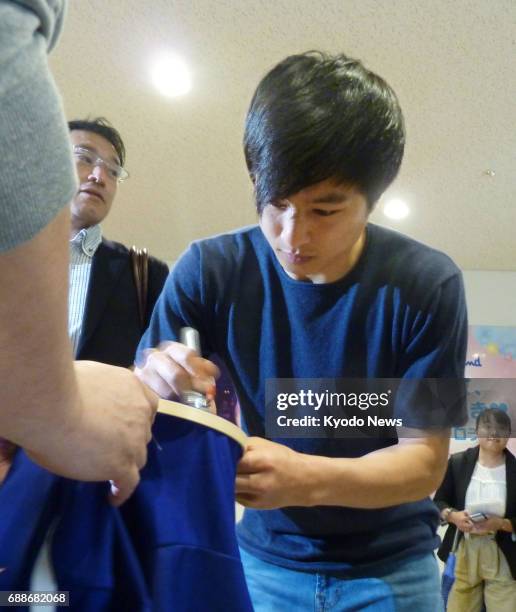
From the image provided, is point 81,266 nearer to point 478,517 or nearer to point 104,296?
point 104,296

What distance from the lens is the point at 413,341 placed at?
696 mm

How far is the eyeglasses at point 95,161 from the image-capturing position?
3.94 feet

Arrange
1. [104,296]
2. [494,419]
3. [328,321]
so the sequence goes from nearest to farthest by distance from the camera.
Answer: [328,321]
[104,296]
[494,419]

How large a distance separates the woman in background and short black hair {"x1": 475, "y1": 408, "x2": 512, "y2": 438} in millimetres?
365

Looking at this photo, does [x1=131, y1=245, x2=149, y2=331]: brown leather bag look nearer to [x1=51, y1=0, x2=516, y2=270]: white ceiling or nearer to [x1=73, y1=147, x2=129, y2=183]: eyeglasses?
[x1=73, y1=147, x2=129, y2=183]: eyeglasses

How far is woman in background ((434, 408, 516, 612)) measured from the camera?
184 cm

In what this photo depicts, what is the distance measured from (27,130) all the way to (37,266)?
5 cm

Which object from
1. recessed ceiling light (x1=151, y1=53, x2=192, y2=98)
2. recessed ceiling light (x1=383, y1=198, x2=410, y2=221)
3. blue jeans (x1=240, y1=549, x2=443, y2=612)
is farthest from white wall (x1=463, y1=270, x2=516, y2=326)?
blue jeans (x1=240, y1=549, x2=443, y2=612)

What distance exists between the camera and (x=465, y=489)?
1.90 meters

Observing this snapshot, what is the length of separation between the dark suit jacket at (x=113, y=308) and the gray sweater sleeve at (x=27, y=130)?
0.69m

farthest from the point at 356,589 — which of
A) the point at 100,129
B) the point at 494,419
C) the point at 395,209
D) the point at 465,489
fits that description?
the point at 395,209

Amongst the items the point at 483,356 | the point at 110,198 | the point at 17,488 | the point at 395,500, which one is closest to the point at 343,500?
the point at 395,500

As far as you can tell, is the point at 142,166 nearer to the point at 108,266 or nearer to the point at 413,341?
the point at 108,266

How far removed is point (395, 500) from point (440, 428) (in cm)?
11
